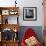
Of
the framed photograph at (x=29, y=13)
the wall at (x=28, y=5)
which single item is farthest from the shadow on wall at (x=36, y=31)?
the framed photograph at (x=29, y=13)

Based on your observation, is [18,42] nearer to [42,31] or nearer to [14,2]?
[42,31]

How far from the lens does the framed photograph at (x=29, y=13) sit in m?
5.82

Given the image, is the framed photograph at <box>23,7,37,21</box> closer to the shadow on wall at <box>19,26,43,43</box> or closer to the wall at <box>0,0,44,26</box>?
the wall at <box>0,0,44,26</box>

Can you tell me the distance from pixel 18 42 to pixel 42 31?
1.00 meters

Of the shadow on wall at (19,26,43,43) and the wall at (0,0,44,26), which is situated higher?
the wall at (0,0,44,26)

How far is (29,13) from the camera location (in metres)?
5.86

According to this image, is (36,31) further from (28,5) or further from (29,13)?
(28,5)

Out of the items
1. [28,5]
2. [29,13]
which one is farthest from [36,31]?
[28,5]

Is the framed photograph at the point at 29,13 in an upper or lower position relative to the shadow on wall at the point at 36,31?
upper

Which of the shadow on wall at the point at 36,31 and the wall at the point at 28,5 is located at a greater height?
the wall at the point at 28,5

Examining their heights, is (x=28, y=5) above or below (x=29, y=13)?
above

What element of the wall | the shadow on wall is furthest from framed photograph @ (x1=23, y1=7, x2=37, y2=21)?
the shadow on wall

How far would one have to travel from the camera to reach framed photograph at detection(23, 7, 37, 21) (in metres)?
5.82

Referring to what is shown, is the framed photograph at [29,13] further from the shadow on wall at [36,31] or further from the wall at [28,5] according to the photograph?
the shadow on wall at [36,31]
